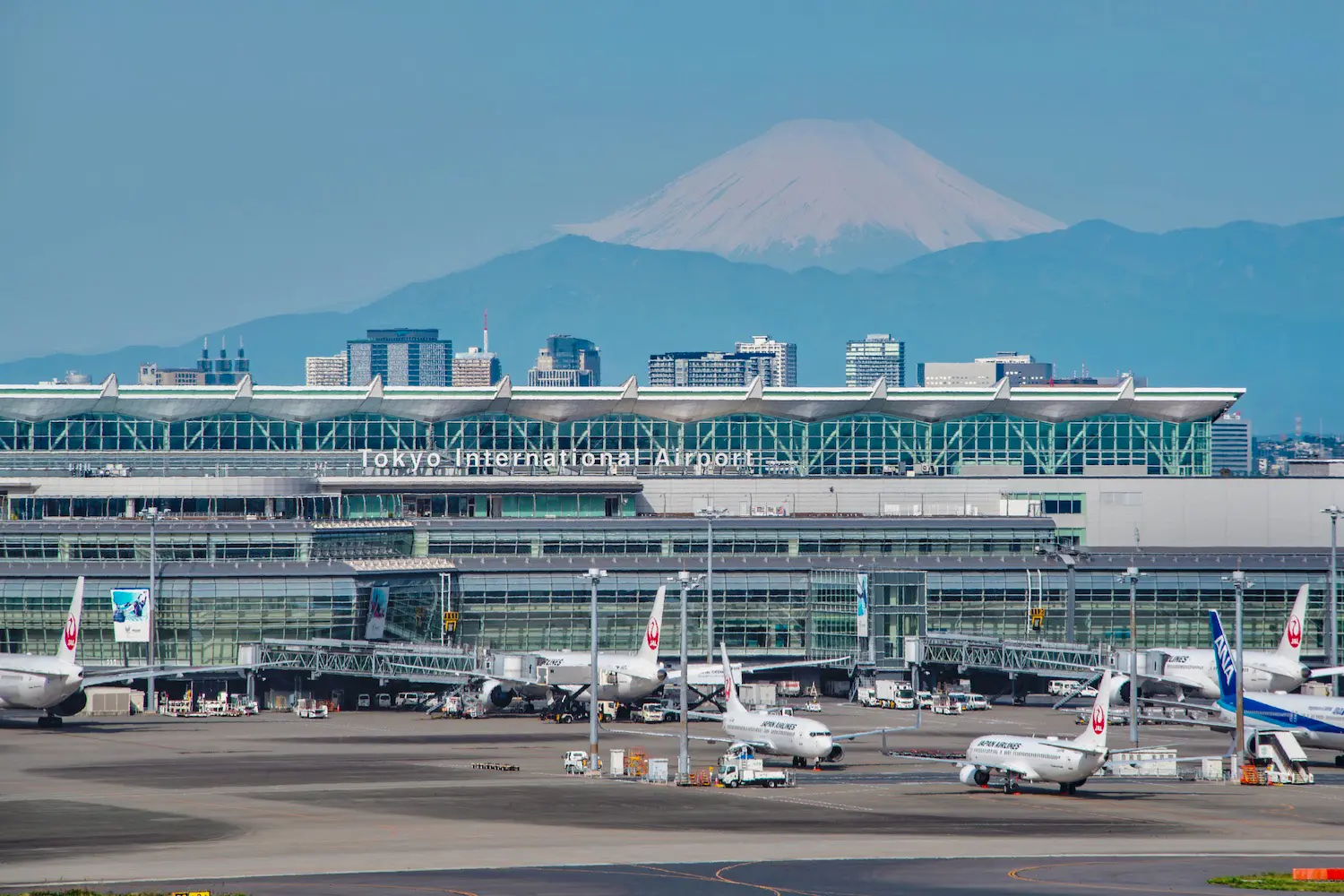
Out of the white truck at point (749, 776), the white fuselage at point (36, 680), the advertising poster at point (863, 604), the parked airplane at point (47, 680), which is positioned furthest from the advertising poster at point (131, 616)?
the white truck at point (749, 776)

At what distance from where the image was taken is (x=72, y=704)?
133 metres

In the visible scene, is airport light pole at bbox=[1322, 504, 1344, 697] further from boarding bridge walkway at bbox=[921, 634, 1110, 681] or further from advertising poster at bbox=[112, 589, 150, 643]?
advertising poster at bbox=[112, 589, 150, 643]

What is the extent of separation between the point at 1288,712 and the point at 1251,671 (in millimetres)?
36594

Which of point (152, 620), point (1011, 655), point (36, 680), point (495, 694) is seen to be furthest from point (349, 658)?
point (1011, 655)

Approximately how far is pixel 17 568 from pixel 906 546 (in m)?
77.6

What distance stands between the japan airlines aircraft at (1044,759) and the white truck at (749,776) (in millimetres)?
8770

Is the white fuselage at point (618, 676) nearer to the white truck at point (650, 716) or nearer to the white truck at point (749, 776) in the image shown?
the white truck at point (650, 716)

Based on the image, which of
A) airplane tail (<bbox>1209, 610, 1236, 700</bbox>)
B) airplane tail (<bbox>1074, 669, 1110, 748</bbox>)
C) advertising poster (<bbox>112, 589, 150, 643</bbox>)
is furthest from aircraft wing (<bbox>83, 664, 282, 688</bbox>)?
airplane tail (<bbox>1209, 610, 1236, 700</bbox>)

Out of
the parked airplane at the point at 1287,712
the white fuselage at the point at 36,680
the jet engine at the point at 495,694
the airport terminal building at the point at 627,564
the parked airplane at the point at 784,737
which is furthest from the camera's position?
the airport terminal building at the point at 627,564

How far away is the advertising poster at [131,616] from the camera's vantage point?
15375cm

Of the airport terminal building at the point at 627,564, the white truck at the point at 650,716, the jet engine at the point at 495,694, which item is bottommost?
the white truck at the point at 650,716

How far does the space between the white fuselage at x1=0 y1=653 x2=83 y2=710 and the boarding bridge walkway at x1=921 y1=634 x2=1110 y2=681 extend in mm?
66246

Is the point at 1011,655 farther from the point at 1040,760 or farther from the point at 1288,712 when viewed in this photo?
the point at 1040,760

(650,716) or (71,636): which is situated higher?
(71,636)
